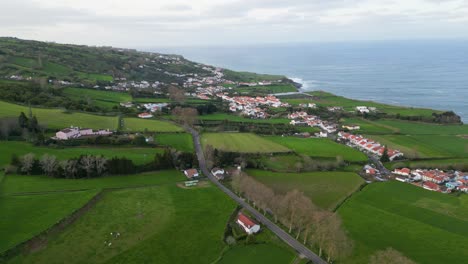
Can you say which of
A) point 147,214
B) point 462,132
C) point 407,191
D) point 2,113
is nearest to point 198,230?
point 147,214

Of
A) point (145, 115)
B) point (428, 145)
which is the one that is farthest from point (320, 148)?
point (145, 115)

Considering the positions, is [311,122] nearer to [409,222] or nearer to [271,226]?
[409,222]

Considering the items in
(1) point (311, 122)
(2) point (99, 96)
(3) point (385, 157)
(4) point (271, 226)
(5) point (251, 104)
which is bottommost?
(4) point (271, 226)

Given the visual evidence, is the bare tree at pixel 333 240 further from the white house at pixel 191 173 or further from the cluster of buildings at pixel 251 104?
the cluster of buildings at pixel 251 104

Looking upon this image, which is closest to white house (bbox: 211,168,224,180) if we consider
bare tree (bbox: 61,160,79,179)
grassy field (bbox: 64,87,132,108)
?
bare tree (bbox: 61,160,79,179)

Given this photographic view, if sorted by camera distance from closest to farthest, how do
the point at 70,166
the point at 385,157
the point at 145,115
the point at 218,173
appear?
the point at 70,166 → the point at 218,173 → the point at 385,157 → the point at 145,115

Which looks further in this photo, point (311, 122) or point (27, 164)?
point (311, 122)
